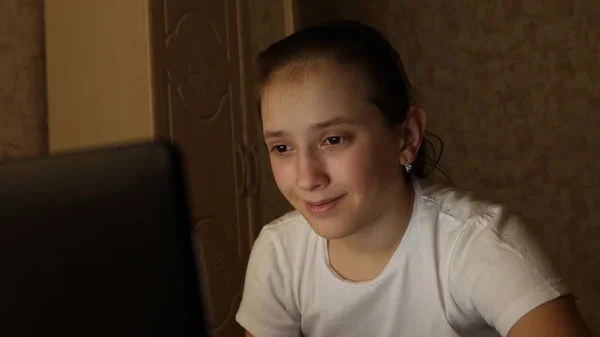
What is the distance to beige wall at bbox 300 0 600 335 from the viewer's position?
2107 millimetres

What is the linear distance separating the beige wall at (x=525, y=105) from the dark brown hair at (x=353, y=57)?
4.48 feet

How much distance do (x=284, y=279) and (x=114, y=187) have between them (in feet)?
2.46

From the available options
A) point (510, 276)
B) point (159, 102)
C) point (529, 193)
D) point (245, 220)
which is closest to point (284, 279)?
point (510, 276)

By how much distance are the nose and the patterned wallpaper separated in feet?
3.38

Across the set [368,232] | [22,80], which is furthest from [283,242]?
[22,80]

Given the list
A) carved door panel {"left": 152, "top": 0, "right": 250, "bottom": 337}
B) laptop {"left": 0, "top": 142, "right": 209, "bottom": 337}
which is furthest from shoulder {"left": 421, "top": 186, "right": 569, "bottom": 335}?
carved door panel {"left": 152, "top": 0, "right": 250, "bottom": 337}

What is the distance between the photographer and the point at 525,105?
2.18 meters

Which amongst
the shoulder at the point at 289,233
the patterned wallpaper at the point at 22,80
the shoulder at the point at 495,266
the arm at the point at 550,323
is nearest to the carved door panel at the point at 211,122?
the patterned wallpaper at the point at 22,80

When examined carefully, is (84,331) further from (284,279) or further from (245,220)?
(245,220)

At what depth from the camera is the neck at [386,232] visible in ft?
Answer: 3.12

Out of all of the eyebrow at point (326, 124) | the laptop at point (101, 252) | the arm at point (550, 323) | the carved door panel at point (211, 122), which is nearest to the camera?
the laptop at point (101, 252)

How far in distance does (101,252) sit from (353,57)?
2.22 ft

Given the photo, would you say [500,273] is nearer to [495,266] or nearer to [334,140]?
[495,266]

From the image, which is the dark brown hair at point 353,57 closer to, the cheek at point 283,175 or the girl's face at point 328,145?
the girl's face at point 328,145
